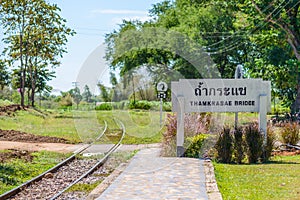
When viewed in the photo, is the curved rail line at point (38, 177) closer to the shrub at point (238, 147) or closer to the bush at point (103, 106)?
the shrub at point (238, 147)

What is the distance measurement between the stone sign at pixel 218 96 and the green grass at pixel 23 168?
4012 millimetres

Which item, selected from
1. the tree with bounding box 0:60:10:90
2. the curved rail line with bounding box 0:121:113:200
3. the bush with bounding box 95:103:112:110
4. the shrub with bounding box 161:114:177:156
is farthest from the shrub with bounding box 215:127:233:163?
the tree with bounding box 0:60:10:90

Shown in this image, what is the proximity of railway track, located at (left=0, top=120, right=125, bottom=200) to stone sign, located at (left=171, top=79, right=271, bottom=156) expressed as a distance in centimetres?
290

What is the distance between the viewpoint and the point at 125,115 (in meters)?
38.8

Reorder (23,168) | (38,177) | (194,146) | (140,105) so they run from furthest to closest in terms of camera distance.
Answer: (140,105), (194,146), (23,168), (38,177)

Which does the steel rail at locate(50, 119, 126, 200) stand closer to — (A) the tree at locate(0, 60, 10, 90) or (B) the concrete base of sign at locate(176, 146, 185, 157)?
(B) the concrete base of sign at locate(176, 146, 185, 157)

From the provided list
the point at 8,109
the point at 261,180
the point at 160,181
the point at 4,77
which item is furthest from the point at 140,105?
the point at 261,180

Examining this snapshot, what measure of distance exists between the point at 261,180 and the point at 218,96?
16.7ft

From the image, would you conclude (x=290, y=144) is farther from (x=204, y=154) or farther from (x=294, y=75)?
(x=294, y=75)

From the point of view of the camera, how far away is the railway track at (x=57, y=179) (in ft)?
37.8

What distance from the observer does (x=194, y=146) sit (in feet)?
53.0

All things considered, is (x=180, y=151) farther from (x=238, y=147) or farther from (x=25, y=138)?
(x=25, y=138)

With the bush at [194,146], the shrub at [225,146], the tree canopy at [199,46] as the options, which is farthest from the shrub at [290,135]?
the tree canopy at [199,46]

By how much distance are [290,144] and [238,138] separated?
4.12 metres
